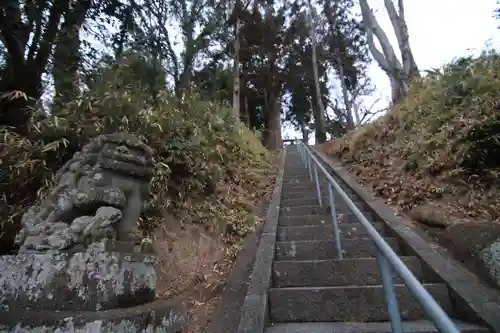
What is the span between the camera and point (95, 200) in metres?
2.16

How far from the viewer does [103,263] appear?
6.27 ft

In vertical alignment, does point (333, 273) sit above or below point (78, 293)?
below

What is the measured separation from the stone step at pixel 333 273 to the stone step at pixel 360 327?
47 centimetres

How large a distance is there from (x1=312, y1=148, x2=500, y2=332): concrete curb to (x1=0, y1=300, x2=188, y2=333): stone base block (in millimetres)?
2011

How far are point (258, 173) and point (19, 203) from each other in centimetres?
422

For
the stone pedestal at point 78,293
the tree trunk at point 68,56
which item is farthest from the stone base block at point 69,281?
the tree trunk at point 68,56

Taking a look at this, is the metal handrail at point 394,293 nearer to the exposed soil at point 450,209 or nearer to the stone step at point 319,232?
the exposed soil at point 450,209

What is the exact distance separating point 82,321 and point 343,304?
1.74m

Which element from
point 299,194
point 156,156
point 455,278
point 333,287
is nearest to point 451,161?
point 455,278

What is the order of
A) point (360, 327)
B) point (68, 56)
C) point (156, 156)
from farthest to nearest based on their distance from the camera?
point (68, 56) < point (156, 156) < point (360, 327)

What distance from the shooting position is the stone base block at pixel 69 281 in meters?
1.81

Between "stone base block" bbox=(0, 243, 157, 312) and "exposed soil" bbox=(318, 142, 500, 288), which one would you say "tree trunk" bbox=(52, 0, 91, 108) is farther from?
"exposed soil" bbox=(318, 142, 500, 288)

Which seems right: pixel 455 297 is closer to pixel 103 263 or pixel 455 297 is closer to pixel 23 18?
pixel 103 263

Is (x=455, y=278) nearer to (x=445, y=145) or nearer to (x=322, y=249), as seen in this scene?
(x=322, y=249)
